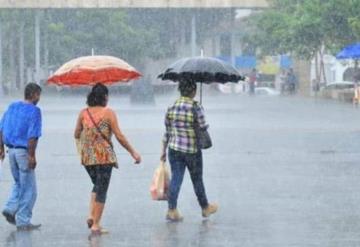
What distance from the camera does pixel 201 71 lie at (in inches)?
474

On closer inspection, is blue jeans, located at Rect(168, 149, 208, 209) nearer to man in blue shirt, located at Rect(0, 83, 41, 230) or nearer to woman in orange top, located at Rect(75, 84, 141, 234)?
woman in orange top, located at Rect(75, 84, 141, 234)

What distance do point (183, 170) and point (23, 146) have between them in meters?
1.62

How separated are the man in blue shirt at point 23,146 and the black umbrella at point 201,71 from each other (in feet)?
Result: 5.66

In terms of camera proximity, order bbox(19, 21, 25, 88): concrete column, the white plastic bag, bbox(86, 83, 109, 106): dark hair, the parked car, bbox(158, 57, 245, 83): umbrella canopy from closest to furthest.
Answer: bbox(86, 83, 109, 106): dark hair < the white plastic bag < bbox(158, 57, 245, 83): umbrella canopy < the parked car < bbox(19, 21, 25, 88): concrete column

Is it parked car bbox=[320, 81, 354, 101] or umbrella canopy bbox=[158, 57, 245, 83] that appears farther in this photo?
parked car bbox=[320, 81, 354, 101]

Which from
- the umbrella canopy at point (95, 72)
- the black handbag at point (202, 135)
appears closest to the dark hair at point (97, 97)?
the umbrella canopy at point (95, 72)

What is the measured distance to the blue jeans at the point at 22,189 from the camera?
11.0 metres

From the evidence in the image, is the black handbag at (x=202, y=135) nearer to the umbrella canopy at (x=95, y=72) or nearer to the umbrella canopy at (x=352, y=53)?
the umbrella canopy at (x=95, y=72)

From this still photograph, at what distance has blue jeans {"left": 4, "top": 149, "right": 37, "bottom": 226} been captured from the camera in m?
11.0

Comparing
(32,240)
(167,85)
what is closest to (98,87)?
(32,240)

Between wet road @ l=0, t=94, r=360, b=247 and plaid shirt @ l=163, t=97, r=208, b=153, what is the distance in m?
0.77

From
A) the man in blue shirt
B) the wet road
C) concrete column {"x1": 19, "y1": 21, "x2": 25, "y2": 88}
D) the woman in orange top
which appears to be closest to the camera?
the wet road

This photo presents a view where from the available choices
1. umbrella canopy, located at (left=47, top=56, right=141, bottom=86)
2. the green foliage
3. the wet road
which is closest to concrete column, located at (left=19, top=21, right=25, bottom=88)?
the green foliage

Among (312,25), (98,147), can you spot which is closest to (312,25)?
(312,25)
